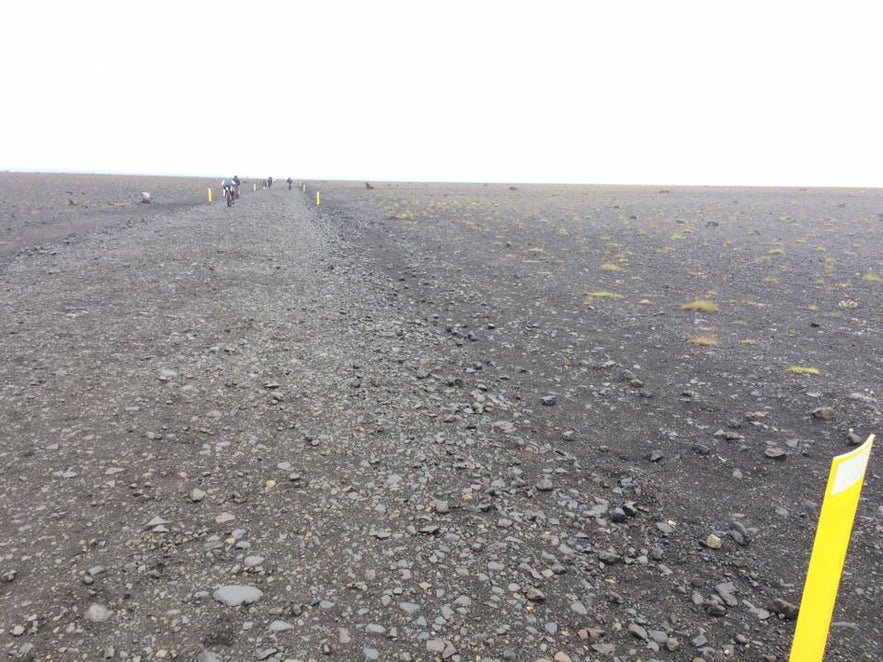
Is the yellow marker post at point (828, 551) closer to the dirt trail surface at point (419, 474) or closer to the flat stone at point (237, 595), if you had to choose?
the dirt trail surface at point (419, 474)

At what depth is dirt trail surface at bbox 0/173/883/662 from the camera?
3863 mm

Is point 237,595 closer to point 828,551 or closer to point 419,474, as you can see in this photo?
point 419,474

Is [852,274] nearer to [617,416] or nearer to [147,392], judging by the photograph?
[617,416]

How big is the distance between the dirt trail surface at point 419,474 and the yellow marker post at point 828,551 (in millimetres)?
1213

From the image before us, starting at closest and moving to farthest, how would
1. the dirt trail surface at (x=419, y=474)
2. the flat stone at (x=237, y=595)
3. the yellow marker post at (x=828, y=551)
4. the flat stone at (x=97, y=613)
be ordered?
the yellow marker post at (x=828, y=551) → the flat stone at (x=97, y=613) → the dirt trail surface at (x=419, y=474) → the flat stone at (x=237, y=595)

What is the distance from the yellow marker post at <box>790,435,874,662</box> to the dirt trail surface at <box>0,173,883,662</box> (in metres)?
1.21

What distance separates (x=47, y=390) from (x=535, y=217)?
40.1 metres

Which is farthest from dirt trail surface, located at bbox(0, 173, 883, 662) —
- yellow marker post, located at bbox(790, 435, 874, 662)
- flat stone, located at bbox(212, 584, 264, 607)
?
yellow marker post, located at bbox(790, 435, 874, 662)

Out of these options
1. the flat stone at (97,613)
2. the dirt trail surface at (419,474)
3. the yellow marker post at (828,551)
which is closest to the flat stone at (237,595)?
the dirt trail surface at (419,474)

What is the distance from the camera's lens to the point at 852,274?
1923 centimetres

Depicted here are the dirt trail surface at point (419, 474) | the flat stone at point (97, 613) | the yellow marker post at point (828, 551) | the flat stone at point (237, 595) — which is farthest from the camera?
the flat stone at point (237, 595)

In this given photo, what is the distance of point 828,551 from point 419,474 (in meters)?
4.08

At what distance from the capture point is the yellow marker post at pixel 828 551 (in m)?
2.48

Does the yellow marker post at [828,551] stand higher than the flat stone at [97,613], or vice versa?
the yellow marker post at [828,551]
